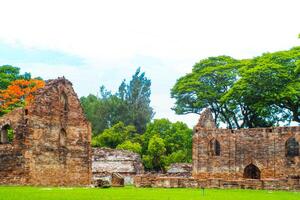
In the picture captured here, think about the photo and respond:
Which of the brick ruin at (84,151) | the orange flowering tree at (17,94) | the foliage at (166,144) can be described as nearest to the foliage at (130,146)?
the foliage at (166,144)

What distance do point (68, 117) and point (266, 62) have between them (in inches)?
990

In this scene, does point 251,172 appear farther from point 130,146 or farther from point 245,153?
point 130,146

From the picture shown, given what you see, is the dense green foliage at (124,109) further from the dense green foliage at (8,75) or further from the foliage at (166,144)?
the dense green foliage at (8,75)

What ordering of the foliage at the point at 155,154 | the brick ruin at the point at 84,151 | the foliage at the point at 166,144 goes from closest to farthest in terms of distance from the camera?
the brick ruin at the point at 84,151 < the foliage at the point at 155,154 < the foliage at the point at 166,144

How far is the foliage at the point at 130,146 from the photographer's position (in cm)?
7043

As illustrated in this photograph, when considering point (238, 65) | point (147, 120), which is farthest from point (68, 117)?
point (147, 120)

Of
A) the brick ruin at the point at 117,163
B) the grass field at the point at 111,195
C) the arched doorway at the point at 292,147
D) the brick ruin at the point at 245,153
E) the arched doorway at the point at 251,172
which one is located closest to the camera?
the grass field at the point at 111,195

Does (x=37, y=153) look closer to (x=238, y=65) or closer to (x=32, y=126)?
(x=32, y=126)

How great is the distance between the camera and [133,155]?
184ft

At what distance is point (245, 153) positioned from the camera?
154ft

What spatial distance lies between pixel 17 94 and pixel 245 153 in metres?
27.7

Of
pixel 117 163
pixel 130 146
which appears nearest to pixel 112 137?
pixel 130 146

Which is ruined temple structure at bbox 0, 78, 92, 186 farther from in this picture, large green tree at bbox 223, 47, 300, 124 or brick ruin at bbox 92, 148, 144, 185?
large green tree at bbox 223, 47, 300, 124

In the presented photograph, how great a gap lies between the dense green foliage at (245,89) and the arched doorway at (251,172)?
27.9 feet
